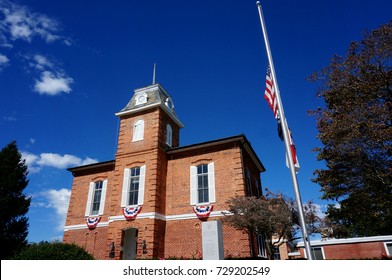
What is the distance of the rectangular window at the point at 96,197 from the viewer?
2085cm

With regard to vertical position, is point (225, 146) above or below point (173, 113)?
below

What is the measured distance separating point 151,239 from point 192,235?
2.66 meters

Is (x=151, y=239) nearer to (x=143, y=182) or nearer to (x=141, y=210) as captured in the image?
(x=141, y=210)

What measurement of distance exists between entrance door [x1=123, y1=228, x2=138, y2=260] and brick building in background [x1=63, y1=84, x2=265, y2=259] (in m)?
0.07

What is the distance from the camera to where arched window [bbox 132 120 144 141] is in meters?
20.3

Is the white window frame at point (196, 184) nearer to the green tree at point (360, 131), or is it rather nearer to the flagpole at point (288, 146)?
the green tree at point (360, 131)

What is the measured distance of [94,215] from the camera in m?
20.4

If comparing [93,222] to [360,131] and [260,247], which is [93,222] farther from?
[360,131]

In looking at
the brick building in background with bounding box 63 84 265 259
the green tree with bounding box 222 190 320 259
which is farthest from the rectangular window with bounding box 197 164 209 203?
the green tree with bounding box 222 190 320 259

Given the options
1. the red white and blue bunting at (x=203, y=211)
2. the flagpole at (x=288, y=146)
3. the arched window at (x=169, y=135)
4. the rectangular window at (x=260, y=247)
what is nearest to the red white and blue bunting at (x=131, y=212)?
the red white and blue bunting at (x=203, y=211)

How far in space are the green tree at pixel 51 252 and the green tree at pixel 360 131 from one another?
12.4 m

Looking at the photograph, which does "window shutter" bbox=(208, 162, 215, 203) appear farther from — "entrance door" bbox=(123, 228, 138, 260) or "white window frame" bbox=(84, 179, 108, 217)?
"white window frame" bbox=(84, 179, 108, 217)
